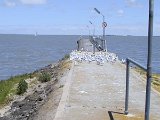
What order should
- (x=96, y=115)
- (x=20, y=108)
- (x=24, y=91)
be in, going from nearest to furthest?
(x=96, y=115)
(x=20, y=108)
(x=24, y=91)

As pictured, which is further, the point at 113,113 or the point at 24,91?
the point at 24,91

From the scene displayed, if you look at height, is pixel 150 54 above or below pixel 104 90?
above

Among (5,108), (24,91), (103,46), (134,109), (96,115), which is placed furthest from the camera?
(103,46)

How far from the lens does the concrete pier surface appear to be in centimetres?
1211

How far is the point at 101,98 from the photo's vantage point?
14758 mm

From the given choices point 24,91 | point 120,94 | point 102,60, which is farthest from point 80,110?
point 102,60

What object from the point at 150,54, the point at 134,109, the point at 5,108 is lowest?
the point at 5,108

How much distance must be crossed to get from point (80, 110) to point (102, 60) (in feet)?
52.6

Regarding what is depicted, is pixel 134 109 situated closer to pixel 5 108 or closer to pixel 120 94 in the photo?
pixel 120 94

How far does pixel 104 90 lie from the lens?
652 inches

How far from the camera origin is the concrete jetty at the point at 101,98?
1211 centimetres

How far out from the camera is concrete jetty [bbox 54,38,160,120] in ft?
39.7

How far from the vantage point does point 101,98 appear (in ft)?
48.4

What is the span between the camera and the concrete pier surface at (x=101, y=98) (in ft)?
39.7
